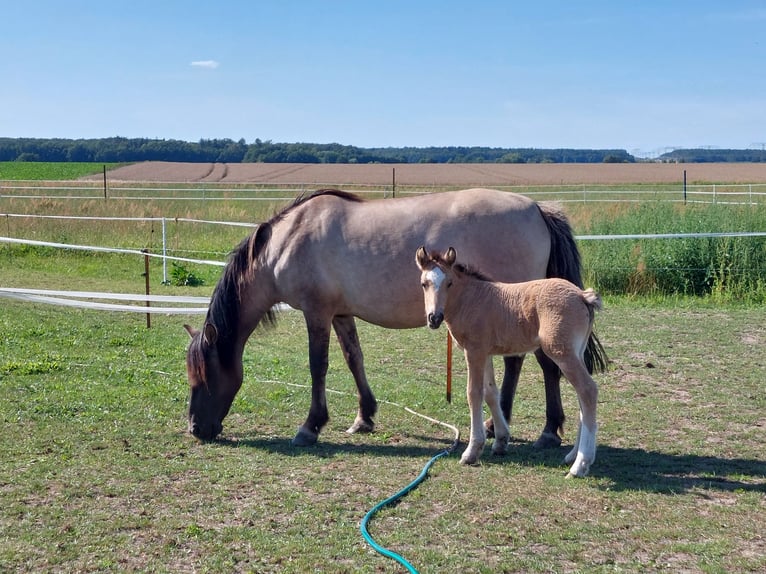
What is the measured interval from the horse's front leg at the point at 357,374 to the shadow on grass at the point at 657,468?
49.7 inches

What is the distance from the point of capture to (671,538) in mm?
Result: 4340

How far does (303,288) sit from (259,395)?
172 cm

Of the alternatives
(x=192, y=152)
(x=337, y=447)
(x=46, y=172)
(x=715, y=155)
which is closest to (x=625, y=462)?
(x=337, y=447)

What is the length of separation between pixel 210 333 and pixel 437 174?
53.5 m

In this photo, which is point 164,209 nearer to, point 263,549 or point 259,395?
point 259,395

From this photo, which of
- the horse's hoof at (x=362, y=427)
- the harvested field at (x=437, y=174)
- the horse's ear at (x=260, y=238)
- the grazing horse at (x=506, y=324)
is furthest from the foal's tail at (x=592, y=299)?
the harvested field at (x=437, y=174)

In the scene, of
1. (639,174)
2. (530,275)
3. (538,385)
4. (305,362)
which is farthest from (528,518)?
(639,174)

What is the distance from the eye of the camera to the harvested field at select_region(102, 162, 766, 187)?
176 feet

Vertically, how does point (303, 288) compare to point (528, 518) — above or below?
above

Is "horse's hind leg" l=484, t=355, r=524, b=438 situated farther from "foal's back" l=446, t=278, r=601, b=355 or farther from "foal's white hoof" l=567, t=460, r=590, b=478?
"foal's white hoof" l=567, t=460, r=590, b=478

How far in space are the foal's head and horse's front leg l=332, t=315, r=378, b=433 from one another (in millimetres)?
1653

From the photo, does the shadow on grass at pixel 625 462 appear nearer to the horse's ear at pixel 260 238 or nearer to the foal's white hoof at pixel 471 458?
the foal's white hoof at pixel 471 458

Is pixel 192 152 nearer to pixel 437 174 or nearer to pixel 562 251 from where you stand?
pixel 437 174

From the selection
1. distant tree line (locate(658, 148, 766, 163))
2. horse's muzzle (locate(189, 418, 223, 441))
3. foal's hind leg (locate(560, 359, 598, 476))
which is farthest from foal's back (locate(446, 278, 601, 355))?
distant tree line (locate(658, 148, 766, 163))
